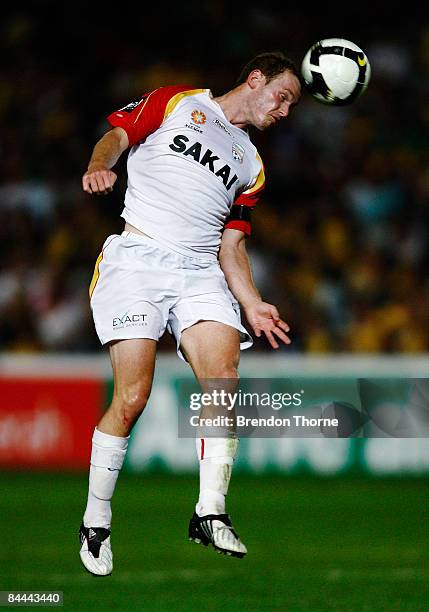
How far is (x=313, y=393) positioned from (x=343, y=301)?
144 cm

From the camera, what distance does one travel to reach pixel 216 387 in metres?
6.99

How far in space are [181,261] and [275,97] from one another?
1.05m

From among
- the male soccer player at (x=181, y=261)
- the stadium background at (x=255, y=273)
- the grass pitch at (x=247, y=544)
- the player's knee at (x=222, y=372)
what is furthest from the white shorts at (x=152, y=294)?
the stadium background at (x=255, y=273)

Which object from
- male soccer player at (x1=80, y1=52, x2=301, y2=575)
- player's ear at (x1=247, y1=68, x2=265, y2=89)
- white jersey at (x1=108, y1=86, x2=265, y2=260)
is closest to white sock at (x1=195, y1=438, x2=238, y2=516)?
male soccer player at (x1=80, y1=52, x2=301, y2=575)

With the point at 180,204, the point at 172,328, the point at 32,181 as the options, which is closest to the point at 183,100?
the point at 180,204

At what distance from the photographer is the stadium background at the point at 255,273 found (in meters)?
11.5

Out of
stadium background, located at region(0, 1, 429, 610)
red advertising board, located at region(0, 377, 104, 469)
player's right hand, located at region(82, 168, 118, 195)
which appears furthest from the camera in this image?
red advertising board, located at region(0, 377, 104, 469)

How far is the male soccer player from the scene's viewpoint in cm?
704

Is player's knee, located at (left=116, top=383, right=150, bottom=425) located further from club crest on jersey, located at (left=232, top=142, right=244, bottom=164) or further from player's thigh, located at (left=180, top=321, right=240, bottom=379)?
club crest on jersey, located at (left=232, top=142, right=244, bottom=164)

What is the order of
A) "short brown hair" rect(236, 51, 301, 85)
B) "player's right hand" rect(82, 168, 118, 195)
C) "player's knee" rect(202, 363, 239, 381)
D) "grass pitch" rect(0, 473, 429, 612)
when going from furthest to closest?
"grass pitch" rect(0, 473, 429, 612)
"short brown hair" rect(236, 51, 301, 85)
"player's knee" rect(202, 363, 239, 381)
"player's right hand" rect(82, 168, 118, 195)

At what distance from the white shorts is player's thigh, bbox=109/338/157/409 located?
0.05 m

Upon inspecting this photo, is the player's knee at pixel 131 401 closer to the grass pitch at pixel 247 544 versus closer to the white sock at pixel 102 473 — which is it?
the white sock at pixel 102 473

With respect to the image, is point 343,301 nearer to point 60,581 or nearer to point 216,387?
point 60,581

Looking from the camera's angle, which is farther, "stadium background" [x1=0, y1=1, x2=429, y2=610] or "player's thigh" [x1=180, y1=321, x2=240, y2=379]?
"stadium background" [x1=0, y1=1, x2=429, y2=610]
